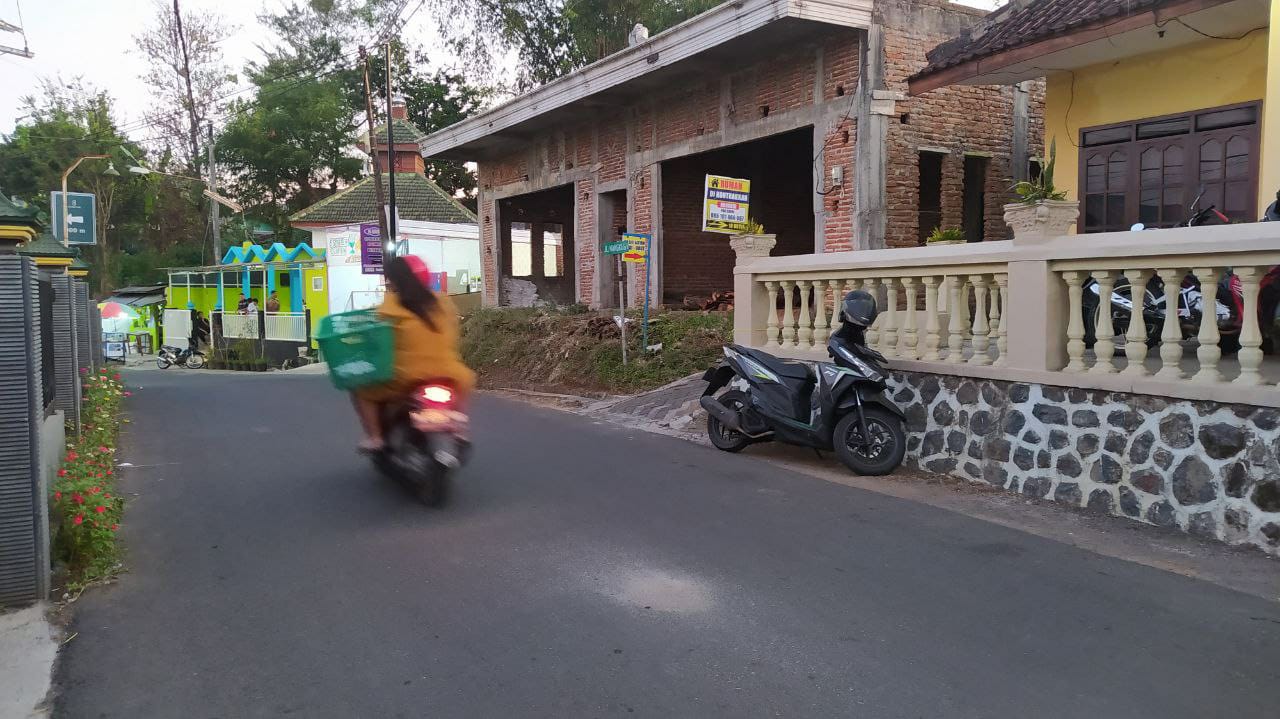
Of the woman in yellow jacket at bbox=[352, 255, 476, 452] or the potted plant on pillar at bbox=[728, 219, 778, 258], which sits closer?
the woman in yellow jacket at bbox=[352, 255, 476, 452]

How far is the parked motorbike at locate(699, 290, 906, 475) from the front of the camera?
734 cm

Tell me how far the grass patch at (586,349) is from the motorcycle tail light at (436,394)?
7.09 metres

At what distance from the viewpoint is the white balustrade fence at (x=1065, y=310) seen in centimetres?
555

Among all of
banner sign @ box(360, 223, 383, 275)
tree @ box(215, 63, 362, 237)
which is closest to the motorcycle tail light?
banner sign @ box(360, 223, 383, 275)

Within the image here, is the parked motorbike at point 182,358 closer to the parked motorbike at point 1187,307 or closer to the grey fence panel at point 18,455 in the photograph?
the grey fence panel at point 18,455

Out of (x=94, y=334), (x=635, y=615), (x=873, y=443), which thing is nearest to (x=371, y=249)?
(x=94, y=334)

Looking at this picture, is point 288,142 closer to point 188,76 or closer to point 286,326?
point 188,76

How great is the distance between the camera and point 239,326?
3234 centimetres

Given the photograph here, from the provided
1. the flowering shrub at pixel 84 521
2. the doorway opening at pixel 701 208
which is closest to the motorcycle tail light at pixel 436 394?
the flowering shrub at pixel 84 521

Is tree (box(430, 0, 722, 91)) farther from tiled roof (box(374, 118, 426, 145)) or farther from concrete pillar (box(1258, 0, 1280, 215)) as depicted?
concrete pillar (box(1258, 0, 1280, 215))

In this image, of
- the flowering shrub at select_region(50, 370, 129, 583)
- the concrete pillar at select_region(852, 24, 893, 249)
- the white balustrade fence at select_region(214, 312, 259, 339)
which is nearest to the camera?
the flowering shrub at select_region(50, 370, 129, 583)

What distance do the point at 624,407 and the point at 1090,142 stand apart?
655 centimetres

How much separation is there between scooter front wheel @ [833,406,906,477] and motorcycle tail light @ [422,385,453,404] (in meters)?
3.21

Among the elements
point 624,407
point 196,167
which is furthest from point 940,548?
point 196,167
